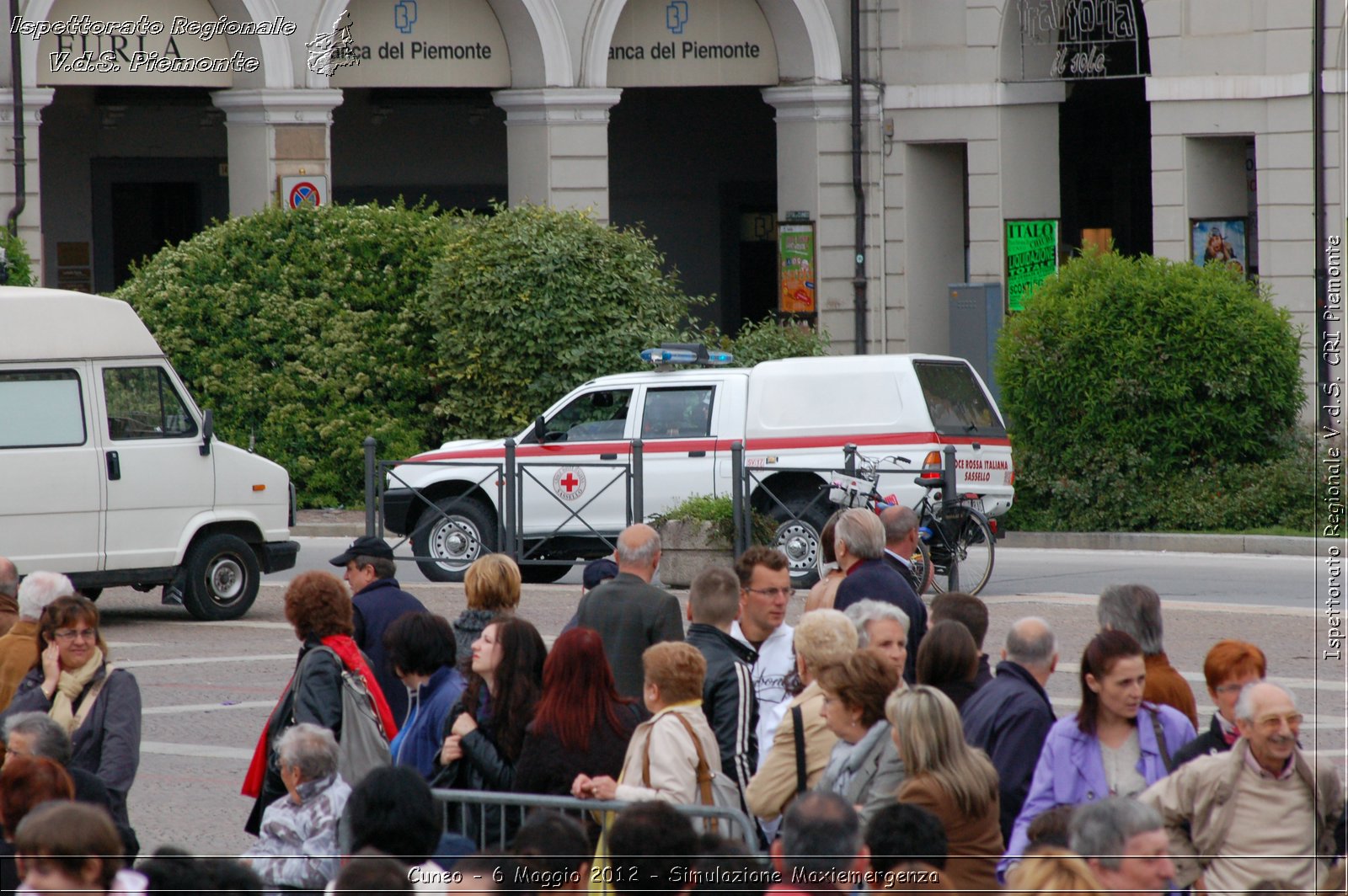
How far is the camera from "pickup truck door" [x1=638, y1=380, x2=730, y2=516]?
57.9ft

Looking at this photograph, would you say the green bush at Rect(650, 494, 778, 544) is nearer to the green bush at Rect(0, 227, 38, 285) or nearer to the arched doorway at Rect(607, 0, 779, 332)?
the green bush at Rect(0, 227, 38, 285)

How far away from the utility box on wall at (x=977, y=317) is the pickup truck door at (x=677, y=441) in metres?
9.87

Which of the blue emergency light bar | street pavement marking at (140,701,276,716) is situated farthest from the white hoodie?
the blue emergency light bar

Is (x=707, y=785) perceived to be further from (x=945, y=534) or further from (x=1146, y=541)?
(x=1146, y=541)

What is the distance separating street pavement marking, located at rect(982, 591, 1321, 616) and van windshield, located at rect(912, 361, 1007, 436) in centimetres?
180

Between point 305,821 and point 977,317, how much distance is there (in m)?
21.7

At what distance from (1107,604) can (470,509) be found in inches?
460

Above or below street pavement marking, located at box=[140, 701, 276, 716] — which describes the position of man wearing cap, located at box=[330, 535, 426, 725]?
above

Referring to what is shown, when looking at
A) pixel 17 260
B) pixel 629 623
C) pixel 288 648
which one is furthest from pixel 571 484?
pixel 629 623

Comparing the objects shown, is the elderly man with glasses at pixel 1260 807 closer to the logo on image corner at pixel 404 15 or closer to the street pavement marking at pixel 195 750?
the street pavement marking at pixel 195 750

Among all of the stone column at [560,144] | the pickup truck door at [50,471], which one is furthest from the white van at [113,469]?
the stone column at [560,144]

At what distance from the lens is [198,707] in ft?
40.2

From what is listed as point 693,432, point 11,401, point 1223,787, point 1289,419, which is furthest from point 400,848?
point 1289,419

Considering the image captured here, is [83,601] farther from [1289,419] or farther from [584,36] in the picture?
[584,36]
